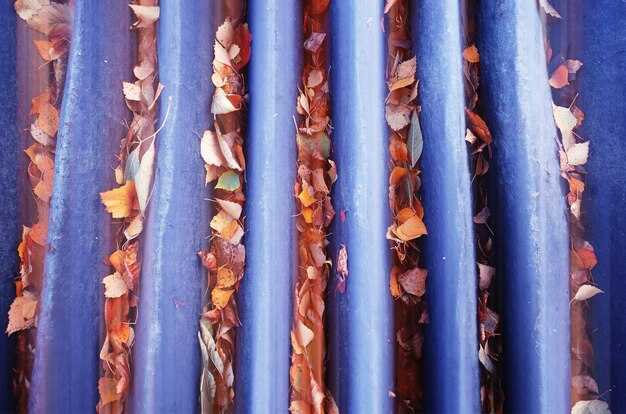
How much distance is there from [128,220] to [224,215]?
0.16 meters

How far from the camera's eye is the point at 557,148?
0.78 m

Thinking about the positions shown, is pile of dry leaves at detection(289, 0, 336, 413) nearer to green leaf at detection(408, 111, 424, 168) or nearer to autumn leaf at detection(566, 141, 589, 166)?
green leaf at detection(408, 111, 424, 168)

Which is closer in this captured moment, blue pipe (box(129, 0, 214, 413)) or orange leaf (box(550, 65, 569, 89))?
blue pipe (box(129, 0, 214, 413))

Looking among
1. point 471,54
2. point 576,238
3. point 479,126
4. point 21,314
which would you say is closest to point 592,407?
point 576,238

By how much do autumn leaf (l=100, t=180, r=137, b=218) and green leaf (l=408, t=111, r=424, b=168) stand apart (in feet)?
1.57

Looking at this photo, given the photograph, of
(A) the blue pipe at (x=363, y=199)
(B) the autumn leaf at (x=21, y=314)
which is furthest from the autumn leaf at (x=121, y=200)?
(A) the blue pipe at (x=363, y=199)

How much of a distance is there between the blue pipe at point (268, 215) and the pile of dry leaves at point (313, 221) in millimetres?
20

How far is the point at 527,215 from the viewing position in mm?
742

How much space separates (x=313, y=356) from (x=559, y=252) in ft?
1.53

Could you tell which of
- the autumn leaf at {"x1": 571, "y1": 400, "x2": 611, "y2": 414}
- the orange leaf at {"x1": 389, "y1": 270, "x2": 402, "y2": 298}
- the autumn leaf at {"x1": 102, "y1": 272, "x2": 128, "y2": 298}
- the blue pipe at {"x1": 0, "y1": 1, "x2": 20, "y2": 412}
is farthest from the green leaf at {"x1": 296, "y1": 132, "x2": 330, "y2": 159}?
the autumn leaf at {"x1": 571, "y1": 400, "x2": 611, "y2": 414}

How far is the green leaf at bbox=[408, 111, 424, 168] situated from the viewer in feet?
2.50

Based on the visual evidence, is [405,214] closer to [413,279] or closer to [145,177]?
[413,279]

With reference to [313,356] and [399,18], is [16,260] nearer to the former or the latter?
[313,356]

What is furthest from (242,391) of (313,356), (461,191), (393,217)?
(461,191)
